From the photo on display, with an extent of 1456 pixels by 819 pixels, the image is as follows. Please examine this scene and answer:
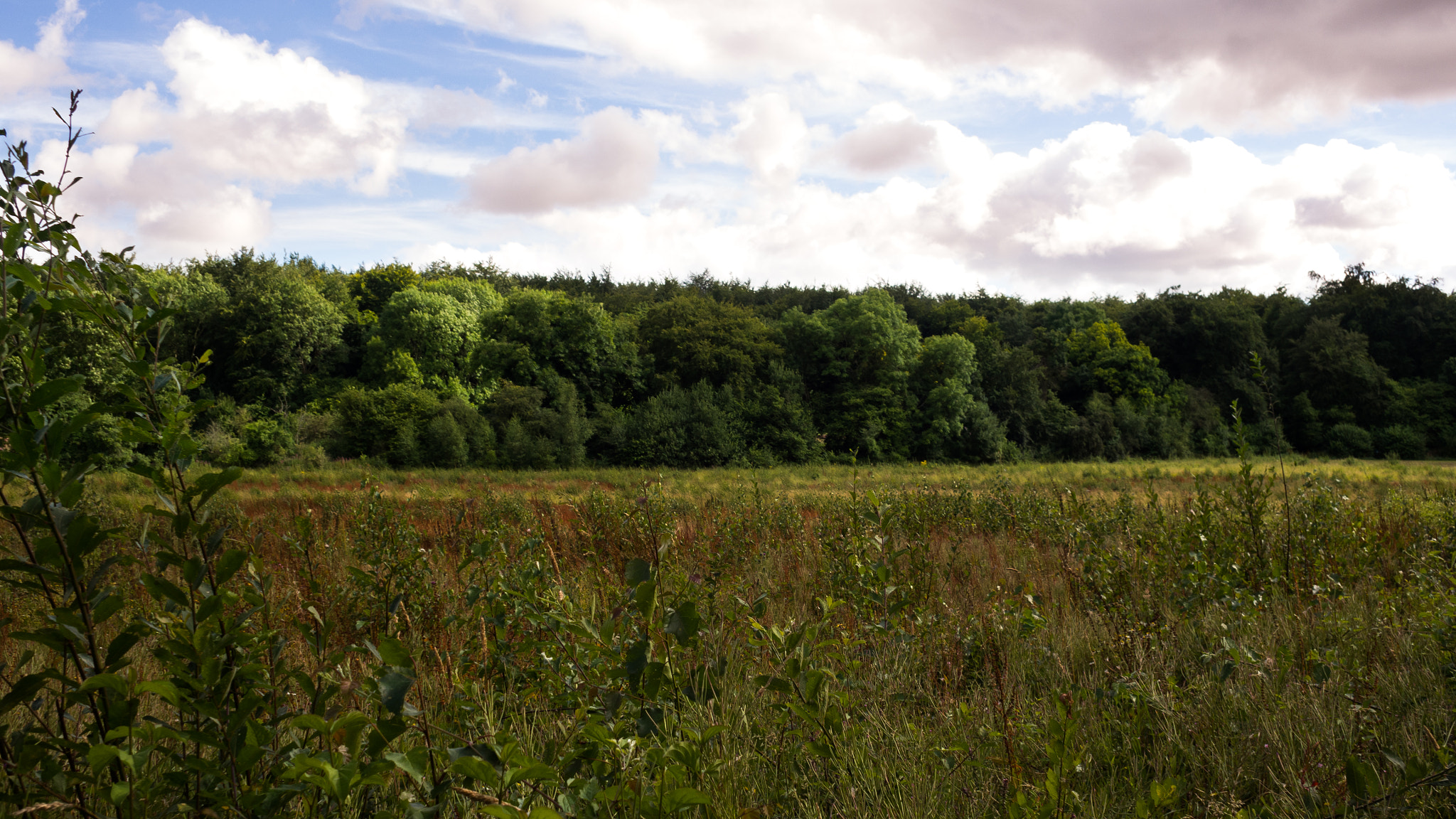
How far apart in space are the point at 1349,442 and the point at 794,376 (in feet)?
111

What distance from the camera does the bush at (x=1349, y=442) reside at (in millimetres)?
42156

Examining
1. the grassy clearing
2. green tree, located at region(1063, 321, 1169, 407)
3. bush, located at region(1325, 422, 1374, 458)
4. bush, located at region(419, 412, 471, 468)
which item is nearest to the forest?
the grassy clearing

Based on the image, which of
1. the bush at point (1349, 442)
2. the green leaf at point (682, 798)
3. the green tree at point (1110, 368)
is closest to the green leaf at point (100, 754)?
the green leaf at point (682, 798)

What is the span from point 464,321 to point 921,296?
37663 mm

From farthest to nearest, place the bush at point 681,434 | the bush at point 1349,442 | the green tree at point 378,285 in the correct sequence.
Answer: the green tree at point 378,285, the bush at point 1349,442, the bush at point 681,434

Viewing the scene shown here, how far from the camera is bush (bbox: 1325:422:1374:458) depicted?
42.2 m

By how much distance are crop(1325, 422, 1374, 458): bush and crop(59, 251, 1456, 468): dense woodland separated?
127 mm

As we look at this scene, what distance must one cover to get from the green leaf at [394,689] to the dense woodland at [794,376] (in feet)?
108

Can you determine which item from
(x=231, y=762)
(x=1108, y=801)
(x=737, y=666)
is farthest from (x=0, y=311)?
(x=1108, y=801)

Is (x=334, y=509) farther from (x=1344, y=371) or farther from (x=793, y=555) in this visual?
(x=1344, y=371)

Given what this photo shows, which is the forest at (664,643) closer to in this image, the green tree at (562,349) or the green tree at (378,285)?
the green tree at (562,349)

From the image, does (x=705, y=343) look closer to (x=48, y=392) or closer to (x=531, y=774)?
(x=48, y=392)

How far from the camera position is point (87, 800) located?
1.75 meters

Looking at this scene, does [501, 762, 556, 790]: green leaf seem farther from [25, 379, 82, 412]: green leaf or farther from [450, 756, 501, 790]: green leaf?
[25, 379, 82, 412]: green leaf
